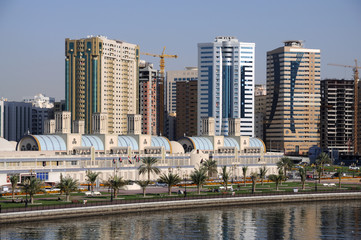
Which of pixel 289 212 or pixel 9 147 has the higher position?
pixel 9 147

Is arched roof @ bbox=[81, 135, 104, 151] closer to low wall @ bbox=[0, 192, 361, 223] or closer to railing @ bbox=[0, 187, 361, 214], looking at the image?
railing @ bbox=[0, 187, 361, 214]

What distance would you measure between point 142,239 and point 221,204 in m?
45.8

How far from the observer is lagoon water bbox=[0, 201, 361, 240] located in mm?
116250

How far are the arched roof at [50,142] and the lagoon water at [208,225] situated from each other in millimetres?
52501

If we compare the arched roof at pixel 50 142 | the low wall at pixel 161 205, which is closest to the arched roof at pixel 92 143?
the arched roof at pixel 50 142

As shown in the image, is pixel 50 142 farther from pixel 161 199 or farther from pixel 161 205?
pixel 161 205

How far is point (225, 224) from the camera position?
130 meters

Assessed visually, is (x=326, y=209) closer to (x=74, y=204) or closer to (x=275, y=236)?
(x=275, y=236)

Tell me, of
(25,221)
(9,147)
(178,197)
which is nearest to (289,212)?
(178,197)

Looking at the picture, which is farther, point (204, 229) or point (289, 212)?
point (289, 212)

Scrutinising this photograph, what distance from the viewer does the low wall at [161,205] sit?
125m

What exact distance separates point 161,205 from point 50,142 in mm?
51715

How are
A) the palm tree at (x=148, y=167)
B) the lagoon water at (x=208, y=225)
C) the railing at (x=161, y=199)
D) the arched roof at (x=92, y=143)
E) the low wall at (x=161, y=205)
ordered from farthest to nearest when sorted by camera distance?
1. the arched roof at (x=92, y=143)
2. the palm tree at (x=148, y=167)
3. the railing at (x=161, y=199)
4. the low wall at (x=161, y=205)
5. the lagoon water at (x=208, y=225)

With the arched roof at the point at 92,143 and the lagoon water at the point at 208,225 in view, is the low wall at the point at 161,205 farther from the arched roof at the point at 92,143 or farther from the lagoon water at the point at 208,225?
the arched roof at the point at 92,143
